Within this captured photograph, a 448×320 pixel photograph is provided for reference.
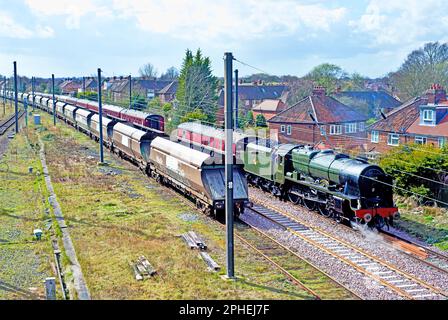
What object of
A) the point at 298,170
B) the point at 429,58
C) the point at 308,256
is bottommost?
the point at 308,256

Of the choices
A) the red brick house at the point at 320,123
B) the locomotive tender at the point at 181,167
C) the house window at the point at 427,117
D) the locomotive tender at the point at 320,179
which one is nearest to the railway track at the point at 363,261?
the locomotive tender at the point at 320,179

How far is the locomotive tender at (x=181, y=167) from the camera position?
21.3 metres

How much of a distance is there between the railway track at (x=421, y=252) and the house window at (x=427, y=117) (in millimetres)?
23836

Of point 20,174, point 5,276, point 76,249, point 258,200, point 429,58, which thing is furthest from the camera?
point 429,58

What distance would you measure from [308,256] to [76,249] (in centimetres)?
802

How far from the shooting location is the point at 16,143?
47938 millimetres

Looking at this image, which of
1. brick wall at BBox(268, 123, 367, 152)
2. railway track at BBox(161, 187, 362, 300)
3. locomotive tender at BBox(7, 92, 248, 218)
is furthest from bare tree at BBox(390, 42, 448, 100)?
railway track at BBox(161, 187, 362, 300)

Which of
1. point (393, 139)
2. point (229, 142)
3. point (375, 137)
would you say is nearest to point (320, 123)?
point (375, 137)

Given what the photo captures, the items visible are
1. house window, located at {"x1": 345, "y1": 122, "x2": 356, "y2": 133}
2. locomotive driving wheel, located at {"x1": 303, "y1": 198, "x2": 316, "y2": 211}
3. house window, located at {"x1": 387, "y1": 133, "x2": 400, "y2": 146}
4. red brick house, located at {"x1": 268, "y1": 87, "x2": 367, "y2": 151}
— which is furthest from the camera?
house window, located at {"x1": 345, "y1": 122, "x2": 356, "y2": 133}

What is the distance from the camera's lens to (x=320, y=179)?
76.8 feet

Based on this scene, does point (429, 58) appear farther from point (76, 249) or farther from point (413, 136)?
point (76, 249)

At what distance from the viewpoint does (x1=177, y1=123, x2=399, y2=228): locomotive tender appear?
66.5ft

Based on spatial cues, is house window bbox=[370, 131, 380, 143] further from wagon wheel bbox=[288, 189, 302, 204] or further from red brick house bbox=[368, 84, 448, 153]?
wagon wheel bbox=[288, 189, 302, 204]
